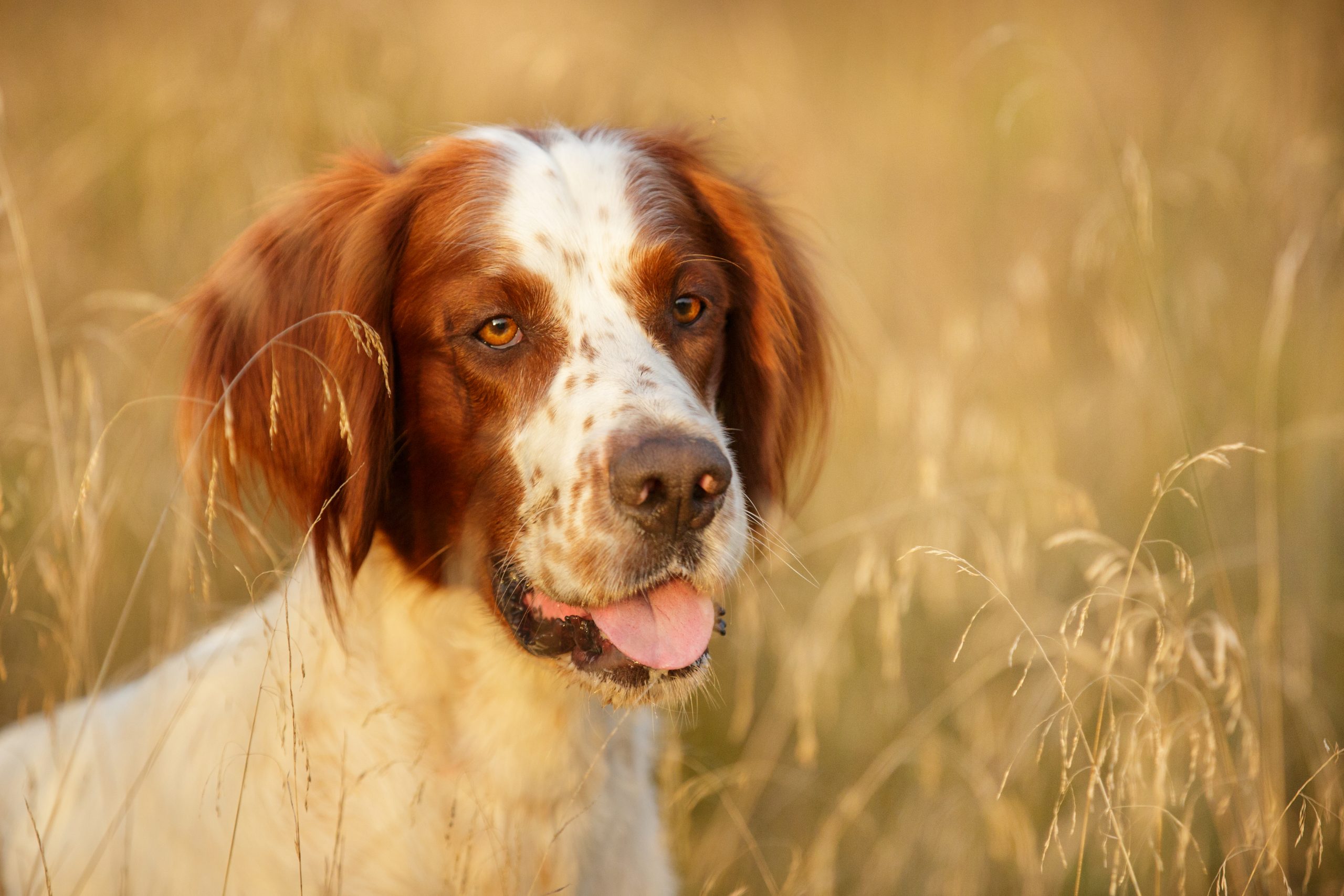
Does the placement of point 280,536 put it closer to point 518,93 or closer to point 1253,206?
point 518,93

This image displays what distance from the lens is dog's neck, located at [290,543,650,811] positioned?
188cm

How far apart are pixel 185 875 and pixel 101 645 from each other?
1.82 meters

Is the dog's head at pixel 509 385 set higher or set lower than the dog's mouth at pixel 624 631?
higher

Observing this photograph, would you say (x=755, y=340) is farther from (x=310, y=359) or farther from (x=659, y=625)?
(x=310, y=359)

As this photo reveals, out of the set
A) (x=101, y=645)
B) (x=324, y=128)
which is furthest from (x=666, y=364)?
(x=324, y=128)

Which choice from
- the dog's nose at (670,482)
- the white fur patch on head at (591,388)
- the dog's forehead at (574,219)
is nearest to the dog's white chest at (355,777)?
the white fur patch on head at (591,388)

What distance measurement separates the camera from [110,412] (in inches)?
139

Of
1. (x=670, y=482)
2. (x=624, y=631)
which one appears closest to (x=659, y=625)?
(x=624, y=631)

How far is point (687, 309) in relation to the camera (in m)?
2.19

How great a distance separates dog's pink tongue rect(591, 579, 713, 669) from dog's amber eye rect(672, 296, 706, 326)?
0.56 metres

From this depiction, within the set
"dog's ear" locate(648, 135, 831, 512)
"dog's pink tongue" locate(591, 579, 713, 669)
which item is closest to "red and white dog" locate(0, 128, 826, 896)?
"dog's pink tongue" locate(591, 579, 713, 669)

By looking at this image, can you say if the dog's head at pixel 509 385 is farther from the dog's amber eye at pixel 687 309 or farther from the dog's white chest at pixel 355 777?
the dog's white chest at pixel 355 777

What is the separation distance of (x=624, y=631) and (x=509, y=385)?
495 millimetres

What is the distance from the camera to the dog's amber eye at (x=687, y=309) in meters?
2.16
